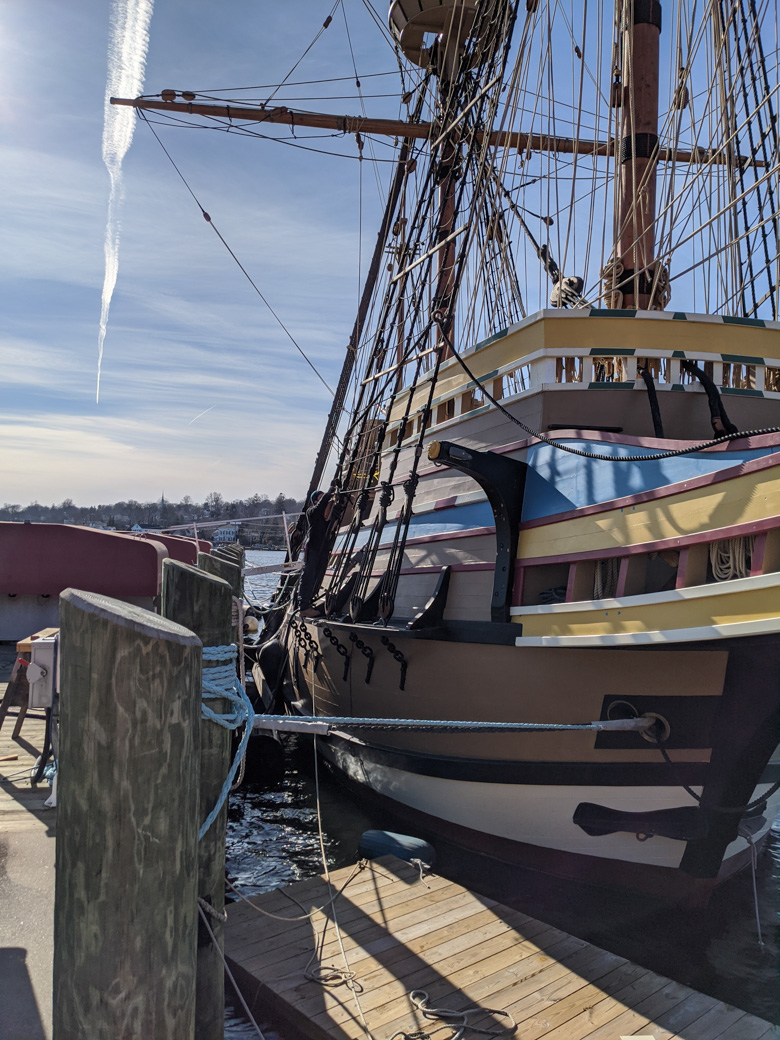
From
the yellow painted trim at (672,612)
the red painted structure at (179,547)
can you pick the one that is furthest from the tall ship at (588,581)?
the red painted structure at (179,547)

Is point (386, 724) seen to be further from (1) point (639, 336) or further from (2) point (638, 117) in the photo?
(2) point (638, 117)

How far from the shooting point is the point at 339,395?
18.2 meters

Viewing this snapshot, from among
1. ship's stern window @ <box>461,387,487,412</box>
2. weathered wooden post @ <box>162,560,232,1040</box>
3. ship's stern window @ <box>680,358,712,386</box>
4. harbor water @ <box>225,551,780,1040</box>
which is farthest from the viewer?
ship's stern window @ <box>461,387,487,412</box>

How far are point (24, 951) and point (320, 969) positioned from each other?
140 centimetres

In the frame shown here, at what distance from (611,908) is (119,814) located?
502 centimetres

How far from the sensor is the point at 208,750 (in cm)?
273

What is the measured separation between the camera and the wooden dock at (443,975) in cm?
347

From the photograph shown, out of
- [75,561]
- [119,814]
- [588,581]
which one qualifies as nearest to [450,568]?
[588,581]

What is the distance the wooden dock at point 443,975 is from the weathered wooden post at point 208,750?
931 millimetres

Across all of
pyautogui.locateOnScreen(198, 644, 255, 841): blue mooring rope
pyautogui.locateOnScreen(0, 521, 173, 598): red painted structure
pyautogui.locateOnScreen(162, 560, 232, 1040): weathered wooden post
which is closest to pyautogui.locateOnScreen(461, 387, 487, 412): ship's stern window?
pyautogui.locateOnScreen(162, 560, 232, 1040): weathered wooden post

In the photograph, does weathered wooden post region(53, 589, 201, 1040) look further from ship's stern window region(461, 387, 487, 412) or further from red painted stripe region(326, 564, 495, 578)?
ship's stern window region(461, 387, 487, 412)

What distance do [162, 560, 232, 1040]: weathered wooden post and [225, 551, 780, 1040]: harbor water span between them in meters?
1.09

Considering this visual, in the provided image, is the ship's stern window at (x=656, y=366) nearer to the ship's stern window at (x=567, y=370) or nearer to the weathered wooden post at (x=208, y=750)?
the ship's stern window at (x=567, y=370)

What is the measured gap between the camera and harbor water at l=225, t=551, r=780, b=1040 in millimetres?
4994
